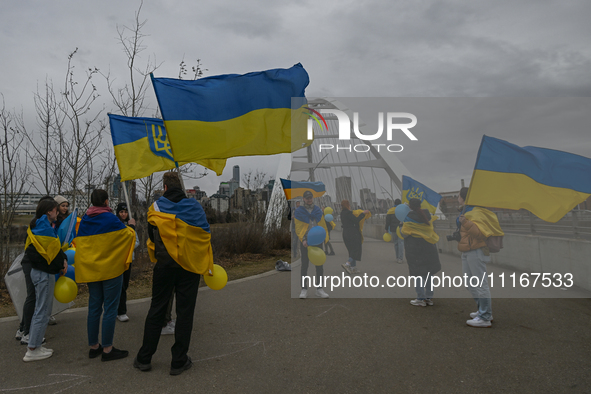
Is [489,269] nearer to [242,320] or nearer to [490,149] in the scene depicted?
[490,149]

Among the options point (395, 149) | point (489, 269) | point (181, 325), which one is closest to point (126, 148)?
point (181, 325)

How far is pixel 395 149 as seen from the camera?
18.4 ft

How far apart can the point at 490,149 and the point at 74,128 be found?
8.69m

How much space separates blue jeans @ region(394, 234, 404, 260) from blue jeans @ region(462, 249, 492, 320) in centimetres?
96

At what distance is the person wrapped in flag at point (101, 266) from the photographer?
3.80 meters

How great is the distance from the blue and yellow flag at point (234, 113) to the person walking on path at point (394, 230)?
1743mm

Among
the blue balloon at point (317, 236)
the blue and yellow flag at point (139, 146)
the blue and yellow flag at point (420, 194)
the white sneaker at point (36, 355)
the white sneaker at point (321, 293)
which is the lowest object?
the white sneaker at point (36, 355)

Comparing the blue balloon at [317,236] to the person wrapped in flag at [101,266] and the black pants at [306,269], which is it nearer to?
the black pants at [306,269]

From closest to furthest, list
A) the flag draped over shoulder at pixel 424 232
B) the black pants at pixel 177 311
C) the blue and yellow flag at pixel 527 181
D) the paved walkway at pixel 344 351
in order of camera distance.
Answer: the paved walkway at pixel 344 351 → the black pants at pixel 177 311 → the blue and yellow flag at pixel 527 181 → the flag draped over shoulder at pixel 424 232

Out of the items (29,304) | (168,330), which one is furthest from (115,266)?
(168,330)

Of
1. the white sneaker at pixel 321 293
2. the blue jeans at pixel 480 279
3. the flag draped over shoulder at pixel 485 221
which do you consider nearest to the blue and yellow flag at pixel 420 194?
the flag draped over shoulder at pixel 485 221

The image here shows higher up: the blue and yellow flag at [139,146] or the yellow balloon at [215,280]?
the blue and yellow flag at [139,146]

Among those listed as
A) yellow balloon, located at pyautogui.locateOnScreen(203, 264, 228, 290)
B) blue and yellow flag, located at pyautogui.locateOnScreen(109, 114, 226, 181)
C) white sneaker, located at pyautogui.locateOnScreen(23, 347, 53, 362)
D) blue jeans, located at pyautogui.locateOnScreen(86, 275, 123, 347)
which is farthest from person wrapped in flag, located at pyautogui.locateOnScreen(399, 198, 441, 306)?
white sneaker, located at pyautogui.locateOnScreen(23, 347, 53, 362)

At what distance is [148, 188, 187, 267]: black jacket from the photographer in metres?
3.47
